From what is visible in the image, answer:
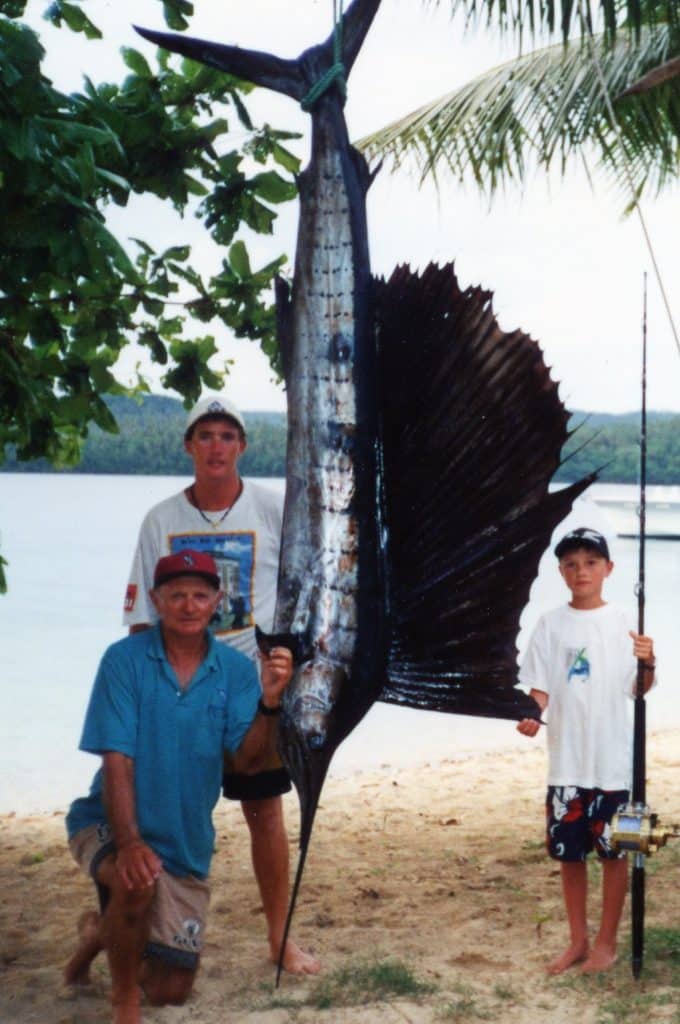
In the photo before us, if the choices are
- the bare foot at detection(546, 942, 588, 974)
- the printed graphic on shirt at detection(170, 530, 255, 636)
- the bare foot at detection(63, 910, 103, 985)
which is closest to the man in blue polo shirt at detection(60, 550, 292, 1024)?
the printed graphic on shirt at detection(170, 530, 255, 636)

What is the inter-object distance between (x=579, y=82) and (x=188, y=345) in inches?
113

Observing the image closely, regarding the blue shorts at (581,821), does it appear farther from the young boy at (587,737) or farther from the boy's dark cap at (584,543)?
the boy's dark cap at (584,543)

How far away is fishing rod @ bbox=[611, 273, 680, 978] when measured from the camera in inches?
107

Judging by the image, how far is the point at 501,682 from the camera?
222 cm

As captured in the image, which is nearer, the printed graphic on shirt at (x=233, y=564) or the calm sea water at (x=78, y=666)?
the printed graphic on shirt at (x=233, y=564)

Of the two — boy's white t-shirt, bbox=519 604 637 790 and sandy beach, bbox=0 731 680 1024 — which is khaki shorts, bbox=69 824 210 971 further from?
boy's white t-shirt, bbox=519 604 637 790

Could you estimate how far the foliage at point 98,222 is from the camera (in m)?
2.66

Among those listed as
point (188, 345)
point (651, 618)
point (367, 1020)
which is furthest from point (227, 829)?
point (651, 618)

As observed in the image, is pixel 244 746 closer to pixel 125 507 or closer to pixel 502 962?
pixel 502 962

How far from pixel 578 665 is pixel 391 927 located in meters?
1.08

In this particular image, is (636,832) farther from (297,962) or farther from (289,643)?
(289,643)

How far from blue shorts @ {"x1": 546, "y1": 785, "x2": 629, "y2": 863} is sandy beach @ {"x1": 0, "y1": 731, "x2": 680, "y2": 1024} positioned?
28cm

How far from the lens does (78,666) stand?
15.7m

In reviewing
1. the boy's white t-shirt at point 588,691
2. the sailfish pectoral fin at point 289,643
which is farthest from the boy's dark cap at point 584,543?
the sailfish pectoral fin at point 289,643
